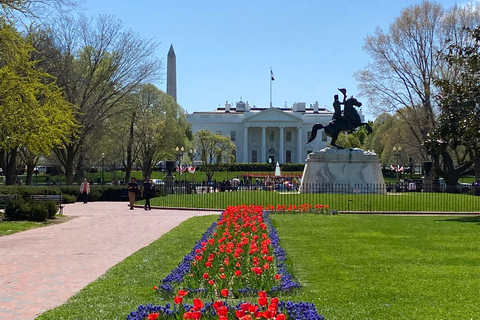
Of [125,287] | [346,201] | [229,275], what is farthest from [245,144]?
[229,275]

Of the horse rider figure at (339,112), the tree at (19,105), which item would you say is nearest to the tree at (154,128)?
the horse rider figure at (339,112)

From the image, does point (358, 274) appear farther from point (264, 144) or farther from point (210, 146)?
point (264, 144)

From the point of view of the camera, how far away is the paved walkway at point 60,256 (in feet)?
26.2

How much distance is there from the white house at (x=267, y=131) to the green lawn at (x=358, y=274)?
9386cm

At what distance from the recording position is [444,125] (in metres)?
20.2

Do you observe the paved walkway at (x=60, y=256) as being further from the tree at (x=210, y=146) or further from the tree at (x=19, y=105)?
the tree at (x=210, y=146)

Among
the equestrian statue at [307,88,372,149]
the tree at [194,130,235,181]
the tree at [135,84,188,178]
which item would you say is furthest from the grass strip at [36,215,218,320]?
the tree at [194,130,235,181]

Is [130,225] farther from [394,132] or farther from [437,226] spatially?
[394,132]

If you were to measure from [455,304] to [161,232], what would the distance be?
11.0 meters

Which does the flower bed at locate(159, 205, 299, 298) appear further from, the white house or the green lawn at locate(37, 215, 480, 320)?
the white house

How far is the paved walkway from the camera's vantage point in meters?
7.99

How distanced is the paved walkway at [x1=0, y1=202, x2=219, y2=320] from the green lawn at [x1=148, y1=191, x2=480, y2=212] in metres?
7.39

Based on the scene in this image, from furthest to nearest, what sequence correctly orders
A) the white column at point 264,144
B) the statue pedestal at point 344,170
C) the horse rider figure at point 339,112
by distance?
the white column at point 264,144
the horse rider figure at point 339,112
the statue pedestal at point 344,170

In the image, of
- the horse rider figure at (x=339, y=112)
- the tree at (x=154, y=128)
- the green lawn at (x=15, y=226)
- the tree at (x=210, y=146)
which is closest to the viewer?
the green lawn at (x=15, y=226)
